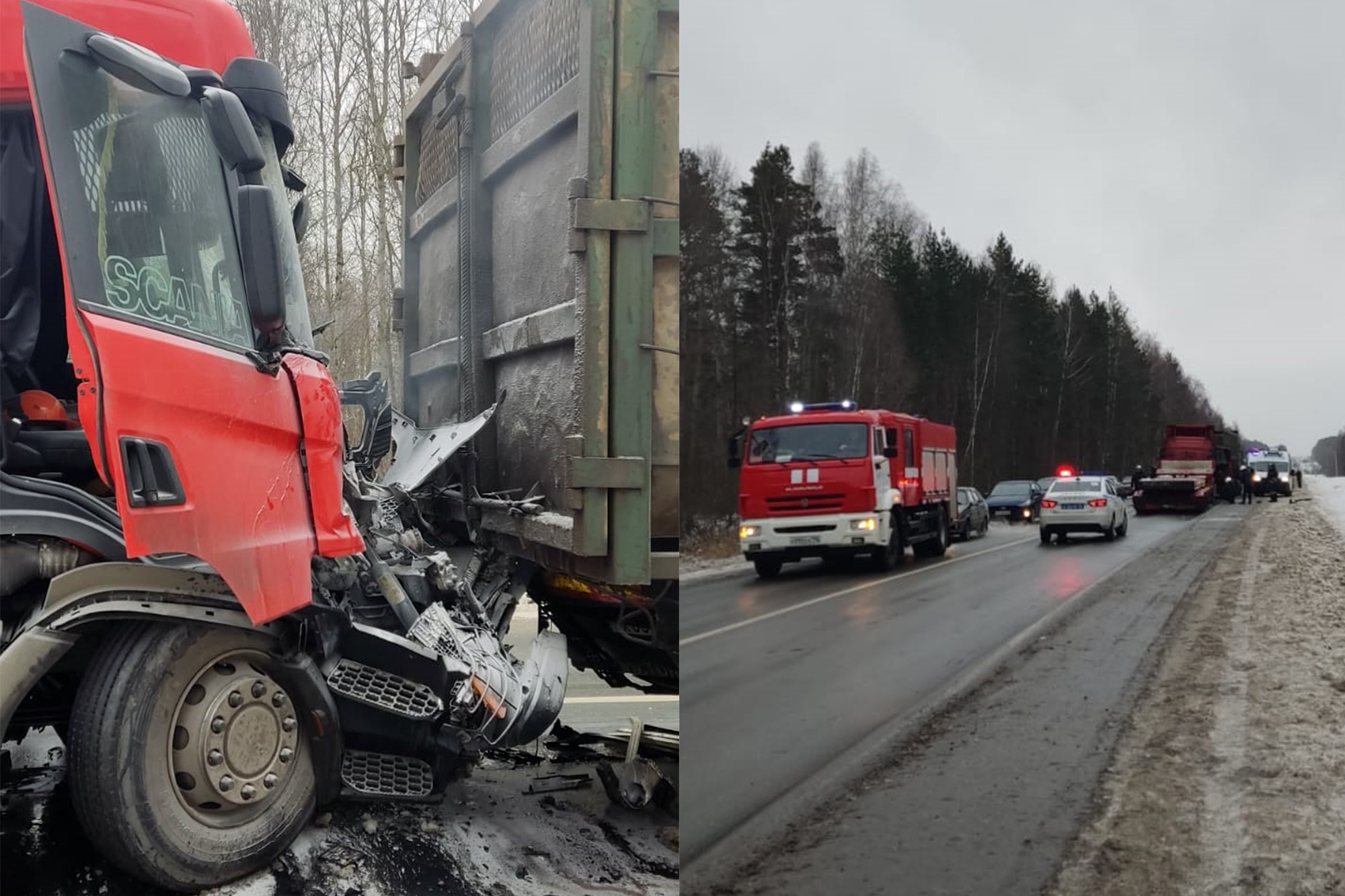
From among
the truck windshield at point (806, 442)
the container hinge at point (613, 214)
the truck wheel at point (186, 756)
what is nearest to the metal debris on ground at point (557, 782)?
the truck wheel at point (186, 756)

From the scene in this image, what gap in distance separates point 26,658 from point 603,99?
1.84m

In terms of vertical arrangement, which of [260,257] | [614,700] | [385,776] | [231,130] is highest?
[231,130]

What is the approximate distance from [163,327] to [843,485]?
163 centimetres

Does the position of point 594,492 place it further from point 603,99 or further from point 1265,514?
point 1265,514

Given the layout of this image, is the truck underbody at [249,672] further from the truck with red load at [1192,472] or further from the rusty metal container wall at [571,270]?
the truck with red load at [1192,472]

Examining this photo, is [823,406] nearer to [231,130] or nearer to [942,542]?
[942,542]

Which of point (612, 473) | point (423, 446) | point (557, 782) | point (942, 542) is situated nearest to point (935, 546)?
point (942, 542)

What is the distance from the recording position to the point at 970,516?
1869 millimetres

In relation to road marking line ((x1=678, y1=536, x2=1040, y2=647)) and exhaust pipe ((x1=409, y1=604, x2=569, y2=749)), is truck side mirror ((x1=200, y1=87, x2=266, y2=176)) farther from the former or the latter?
road marking line ((x1=678, y1=536, x2=1040, y2=647))

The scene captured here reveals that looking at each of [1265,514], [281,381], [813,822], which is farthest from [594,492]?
[1265,514]

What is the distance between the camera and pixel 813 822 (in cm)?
201

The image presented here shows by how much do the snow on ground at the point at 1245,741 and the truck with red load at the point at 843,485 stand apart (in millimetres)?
501

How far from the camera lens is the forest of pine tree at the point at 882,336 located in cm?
141

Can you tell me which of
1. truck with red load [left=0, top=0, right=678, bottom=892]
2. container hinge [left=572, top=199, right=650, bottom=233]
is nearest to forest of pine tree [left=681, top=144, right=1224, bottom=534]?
truck with red load [left=0, top=0, right=678, bottom=892]
